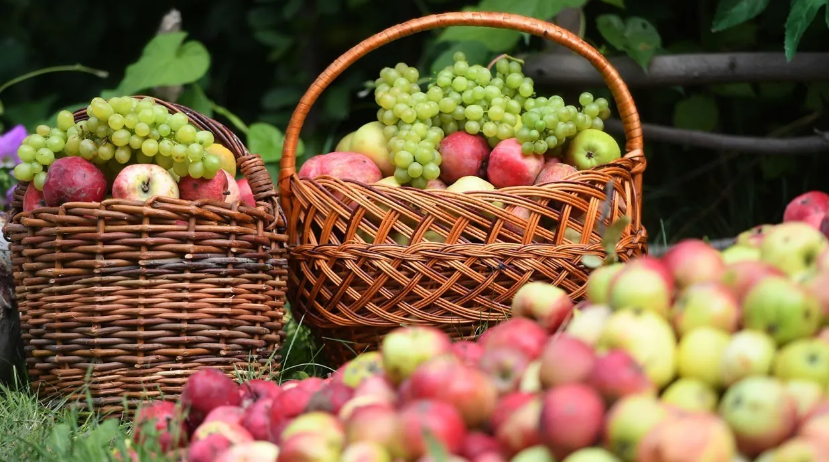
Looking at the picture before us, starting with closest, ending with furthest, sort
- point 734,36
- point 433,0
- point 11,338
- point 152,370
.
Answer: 1. point 152,370
2. point 11,338
3. point 734,36
4. point 433,0

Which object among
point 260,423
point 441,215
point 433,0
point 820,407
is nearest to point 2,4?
point 433,0

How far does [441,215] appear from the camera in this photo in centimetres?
156

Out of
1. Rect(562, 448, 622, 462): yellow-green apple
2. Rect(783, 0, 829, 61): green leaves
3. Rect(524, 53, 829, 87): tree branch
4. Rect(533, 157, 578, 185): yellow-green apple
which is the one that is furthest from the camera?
Rect(524, 53, 829, 87): tree branch

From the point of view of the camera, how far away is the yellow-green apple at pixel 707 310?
2.78 ft

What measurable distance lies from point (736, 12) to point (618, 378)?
1725 millimetres

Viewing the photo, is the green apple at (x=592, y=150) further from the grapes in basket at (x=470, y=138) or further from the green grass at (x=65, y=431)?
the green grass at (x=65, y=431)

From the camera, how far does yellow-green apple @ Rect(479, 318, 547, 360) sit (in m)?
0.94

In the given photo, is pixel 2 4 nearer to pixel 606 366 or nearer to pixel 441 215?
pixel 441 215

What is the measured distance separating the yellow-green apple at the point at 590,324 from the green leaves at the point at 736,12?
60.1 inches

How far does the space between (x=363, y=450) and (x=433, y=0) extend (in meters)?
2.32

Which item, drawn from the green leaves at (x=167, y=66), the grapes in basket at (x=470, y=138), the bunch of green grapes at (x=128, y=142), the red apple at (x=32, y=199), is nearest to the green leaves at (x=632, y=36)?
the grapes in basket at (x=470, y=138)

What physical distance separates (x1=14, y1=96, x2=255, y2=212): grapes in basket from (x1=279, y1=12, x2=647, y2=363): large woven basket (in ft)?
0.73

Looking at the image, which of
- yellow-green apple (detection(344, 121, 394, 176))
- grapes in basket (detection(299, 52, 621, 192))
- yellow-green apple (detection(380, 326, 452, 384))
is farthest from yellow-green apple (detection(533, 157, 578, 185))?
yellow-green apple (detection(380, 326, 452, 384))

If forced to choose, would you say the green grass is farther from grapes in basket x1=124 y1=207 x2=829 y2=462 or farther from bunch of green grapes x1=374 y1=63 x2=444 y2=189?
bunch of green grapes x1=374 y1=63 x2=444 y2=189
